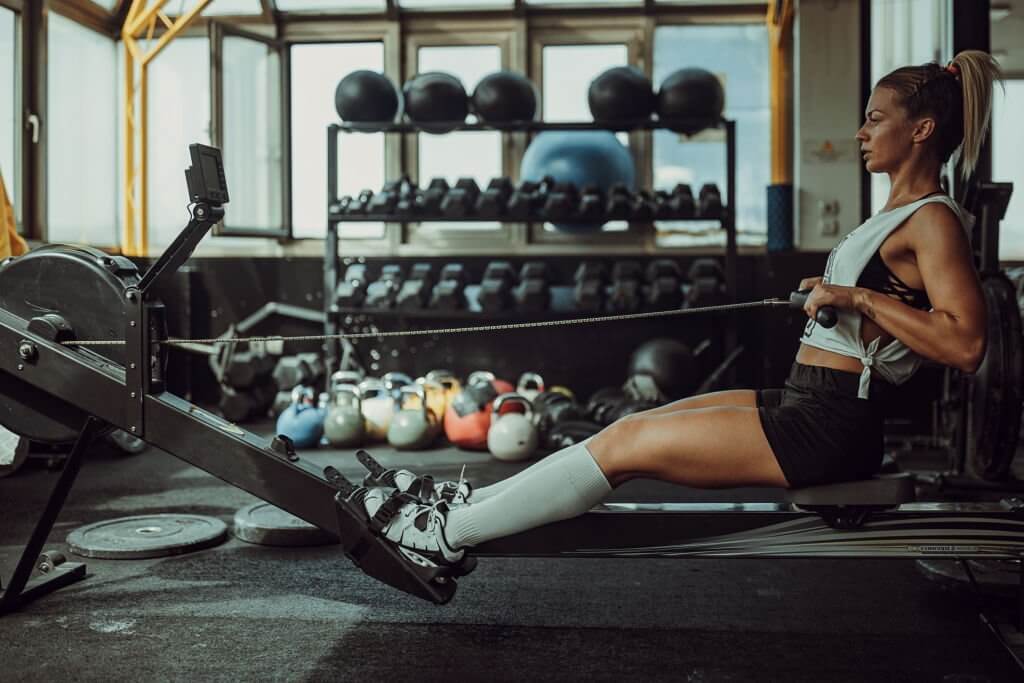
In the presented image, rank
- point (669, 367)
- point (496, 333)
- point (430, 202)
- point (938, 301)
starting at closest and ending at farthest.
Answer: point (938, 301) < point (669, 367) < point (430, 202) < point (496, 333)

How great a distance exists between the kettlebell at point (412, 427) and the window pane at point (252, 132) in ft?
5.88

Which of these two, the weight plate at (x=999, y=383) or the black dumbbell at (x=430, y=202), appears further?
the black dumbbell at (x=430, y=202)

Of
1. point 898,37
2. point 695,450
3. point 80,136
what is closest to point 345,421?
point 80,136

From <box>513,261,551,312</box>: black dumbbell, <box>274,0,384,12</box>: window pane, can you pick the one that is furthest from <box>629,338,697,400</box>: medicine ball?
<box>274,0,384,12</box>: window pane

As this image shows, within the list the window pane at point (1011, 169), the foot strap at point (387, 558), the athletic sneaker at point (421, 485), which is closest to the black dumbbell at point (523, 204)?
the window pane at point (1011, 169)

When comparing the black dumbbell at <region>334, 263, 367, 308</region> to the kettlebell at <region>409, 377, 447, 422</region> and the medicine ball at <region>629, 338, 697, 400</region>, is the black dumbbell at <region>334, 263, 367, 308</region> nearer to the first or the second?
the kettlebell at <region>409, 377, 447, 422</region>

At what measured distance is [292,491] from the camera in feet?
6.78

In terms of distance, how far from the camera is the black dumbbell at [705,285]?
5.26 meters

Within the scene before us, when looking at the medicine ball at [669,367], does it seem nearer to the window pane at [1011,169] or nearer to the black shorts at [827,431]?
the window pane at [1011,169]

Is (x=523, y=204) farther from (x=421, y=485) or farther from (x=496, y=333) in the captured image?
(x=421, y=485)

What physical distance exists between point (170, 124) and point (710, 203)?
3.39m

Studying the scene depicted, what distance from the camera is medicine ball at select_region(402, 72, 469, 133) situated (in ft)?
17.4

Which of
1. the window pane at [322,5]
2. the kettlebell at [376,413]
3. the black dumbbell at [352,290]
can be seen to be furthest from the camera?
the window pane at [322,5]

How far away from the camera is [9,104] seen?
5.27 meters
